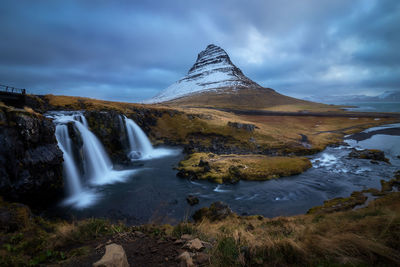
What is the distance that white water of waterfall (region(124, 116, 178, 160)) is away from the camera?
34219 millimetres

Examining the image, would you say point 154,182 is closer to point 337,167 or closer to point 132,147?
point 132,147

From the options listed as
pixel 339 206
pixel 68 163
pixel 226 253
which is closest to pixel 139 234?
pixel 226 253

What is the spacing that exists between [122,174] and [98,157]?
410cm

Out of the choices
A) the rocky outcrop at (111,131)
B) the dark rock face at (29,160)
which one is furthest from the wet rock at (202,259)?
the rocky outcrop at (111,131)

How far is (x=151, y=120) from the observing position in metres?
49.4

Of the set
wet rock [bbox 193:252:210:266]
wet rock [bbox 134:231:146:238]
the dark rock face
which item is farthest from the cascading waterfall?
wet rock [bbox 193:252:210:266]

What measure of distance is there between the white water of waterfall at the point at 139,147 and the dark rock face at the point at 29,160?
15.9 m

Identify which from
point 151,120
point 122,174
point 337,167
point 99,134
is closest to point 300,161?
point 337,167

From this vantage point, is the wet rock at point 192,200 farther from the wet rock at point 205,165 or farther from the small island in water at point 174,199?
the wet rock at point 205,165

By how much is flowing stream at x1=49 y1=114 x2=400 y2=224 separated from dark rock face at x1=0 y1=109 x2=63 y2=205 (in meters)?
2.36

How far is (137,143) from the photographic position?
3666cm

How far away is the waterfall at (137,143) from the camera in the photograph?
34.4 meters

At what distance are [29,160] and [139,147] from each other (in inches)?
857

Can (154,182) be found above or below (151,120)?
below
